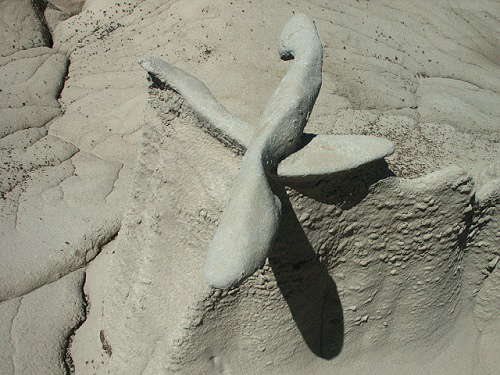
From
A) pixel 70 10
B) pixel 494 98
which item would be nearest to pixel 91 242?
pixel 494 98

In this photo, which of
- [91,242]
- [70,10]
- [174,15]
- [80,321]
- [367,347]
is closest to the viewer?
[367,347]

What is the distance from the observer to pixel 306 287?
4.60 ft

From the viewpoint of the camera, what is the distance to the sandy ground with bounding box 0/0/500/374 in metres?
1.35

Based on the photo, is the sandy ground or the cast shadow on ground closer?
the cast shadow on ground

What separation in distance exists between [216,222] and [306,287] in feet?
1.05

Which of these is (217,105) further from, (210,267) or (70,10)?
(70,10)

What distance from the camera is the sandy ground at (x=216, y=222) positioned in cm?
135

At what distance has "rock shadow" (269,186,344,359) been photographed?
4.18 feet

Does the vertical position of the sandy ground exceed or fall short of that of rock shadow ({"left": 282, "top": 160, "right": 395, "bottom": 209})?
it falls short

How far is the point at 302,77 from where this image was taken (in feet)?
4.00

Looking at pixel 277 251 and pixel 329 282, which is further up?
pixel 277 251

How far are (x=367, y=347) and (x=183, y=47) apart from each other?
229cm

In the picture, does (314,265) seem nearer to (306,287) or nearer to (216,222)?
(306,287)

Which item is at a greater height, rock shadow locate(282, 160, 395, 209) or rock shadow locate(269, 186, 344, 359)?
rock shadow locate(282, 160, 395, 209)
